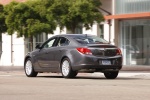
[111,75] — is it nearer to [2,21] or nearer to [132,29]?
[132,29]

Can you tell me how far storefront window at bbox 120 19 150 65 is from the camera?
3222cm

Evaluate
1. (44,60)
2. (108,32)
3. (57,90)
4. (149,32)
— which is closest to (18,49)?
(108,32)

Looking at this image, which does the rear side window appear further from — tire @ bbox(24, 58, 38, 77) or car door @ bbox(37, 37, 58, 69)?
tire @ bbox(24, 58, 38, 77)

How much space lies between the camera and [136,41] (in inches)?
1298

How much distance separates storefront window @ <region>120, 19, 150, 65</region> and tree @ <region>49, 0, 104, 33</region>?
14.8 feet

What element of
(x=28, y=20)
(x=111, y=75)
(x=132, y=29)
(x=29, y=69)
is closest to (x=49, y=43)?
(x=29, y=69)

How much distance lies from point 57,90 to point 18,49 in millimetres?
28441

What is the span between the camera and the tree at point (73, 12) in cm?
2784

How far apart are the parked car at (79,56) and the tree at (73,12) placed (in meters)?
8.10

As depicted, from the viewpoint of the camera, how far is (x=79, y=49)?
59.7 feet

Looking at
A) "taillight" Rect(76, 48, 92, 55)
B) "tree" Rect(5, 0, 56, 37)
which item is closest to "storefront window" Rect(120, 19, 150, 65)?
"tree" Rect(5, 0, 56, 37)

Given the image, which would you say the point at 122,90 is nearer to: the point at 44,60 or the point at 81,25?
the point at 44,60

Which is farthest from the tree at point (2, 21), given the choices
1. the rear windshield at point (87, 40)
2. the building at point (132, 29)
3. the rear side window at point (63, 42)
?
the rear windshield at point (87, 40)

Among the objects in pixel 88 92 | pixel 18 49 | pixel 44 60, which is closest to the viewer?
pixel 88 92
